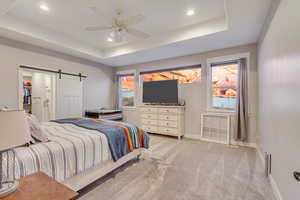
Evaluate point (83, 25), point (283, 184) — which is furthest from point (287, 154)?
point (83, 25)

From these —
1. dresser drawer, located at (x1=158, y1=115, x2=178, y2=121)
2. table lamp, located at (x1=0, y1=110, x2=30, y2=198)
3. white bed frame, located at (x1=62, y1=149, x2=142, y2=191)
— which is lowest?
white bed frame, located at (x1=62, y1=149, x2=142, y2=191)

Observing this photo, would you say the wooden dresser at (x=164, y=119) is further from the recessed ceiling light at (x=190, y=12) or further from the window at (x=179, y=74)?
the recessed ceiling light at (x=190, y=12)

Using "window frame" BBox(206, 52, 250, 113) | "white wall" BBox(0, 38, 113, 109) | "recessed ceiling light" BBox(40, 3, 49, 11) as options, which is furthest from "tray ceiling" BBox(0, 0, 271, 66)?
"window frame" BBox(206, 52, 250, 113)

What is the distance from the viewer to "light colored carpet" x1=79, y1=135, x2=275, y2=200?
1691mm

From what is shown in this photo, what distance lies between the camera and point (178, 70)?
453cm

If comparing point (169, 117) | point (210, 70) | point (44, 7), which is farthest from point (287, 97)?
point (44, 7)

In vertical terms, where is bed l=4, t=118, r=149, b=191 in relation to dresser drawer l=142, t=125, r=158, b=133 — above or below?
above

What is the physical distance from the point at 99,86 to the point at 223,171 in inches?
182

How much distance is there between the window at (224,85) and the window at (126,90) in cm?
288

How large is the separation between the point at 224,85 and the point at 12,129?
417 cm

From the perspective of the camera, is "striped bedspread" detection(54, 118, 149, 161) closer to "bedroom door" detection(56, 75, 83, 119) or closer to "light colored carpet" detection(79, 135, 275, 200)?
"light colored carpet" detection(79, 135, 275, 200)

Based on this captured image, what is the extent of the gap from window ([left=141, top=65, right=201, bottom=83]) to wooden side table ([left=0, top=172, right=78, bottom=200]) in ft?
13.0

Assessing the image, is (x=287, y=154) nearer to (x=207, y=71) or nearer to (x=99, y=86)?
(x=207, y=71)

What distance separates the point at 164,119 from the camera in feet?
14.0
